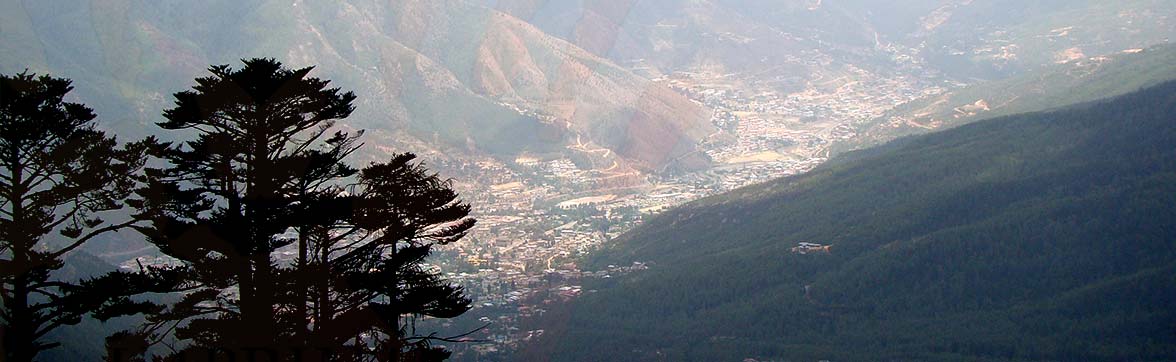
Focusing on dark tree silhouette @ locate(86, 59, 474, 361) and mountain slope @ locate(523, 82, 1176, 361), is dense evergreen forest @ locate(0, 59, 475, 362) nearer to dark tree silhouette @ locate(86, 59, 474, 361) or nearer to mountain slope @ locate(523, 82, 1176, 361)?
dark tree silhouette @ locate(86, 59, 474, 361)

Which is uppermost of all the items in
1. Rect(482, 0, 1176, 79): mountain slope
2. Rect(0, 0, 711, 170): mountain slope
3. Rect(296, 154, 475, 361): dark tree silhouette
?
Rect(482, 0, 1176, 79): mountain slope

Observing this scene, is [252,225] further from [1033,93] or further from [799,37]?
[799,37]

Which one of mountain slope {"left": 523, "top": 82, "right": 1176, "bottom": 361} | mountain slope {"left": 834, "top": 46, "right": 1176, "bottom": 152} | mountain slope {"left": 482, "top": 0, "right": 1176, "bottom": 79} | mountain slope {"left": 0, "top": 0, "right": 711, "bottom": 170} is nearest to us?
mountain slope {"left": 523, "top": 82, "right": 1176, "bottom": 361}

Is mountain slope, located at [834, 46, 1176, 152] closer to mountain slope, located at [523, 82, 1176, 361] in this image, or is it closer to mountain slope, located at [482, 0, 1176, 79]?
mountain slope, located at [523, 82, 1176, 361]

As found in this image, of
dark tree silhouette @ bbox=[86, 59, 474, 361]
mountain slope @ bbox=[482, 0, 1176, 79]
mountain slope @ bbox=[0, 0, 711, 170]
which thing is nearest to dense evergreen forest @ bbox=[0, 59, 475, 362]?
dark tree silhouette @ bbox=[86, 59, 474, 361]

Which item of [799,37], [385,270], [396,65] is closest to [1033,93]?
[396,65]

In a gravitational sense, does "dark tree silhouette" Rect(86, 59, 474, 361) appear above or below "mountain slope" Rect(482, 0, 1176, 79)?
below

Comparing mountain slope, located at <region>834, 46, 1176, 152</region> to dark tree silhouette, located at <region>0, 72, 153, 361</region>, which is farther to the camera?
mountain slope, located at <region>834, 46, 1176, 152</region>

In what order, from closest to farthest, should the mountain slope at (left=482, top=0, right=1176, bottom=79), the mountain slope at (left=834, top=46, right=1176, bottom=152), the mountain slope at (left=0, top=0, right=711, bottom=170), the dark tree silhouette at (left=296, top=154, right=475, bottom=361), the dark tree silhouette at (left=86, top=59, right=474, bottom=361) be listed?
the dark tree silhouette at (left=86, top=59, right=474, bottom=361) → the dark tree silhouette at (left=296, top=154, right=475, bottom=361) → the mountain slope at (left=0, top=0, right=711, bottom=170) → the mountain slope at (left=834, top=46, right=1176, bottom=152) → the mountain slope at (left=482, top=0, right=1176, bottom=79)

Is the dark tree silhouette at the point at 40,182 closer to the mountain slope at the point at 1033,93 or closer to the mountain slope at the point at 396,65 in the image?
the mountain slope at the point at 396,65
